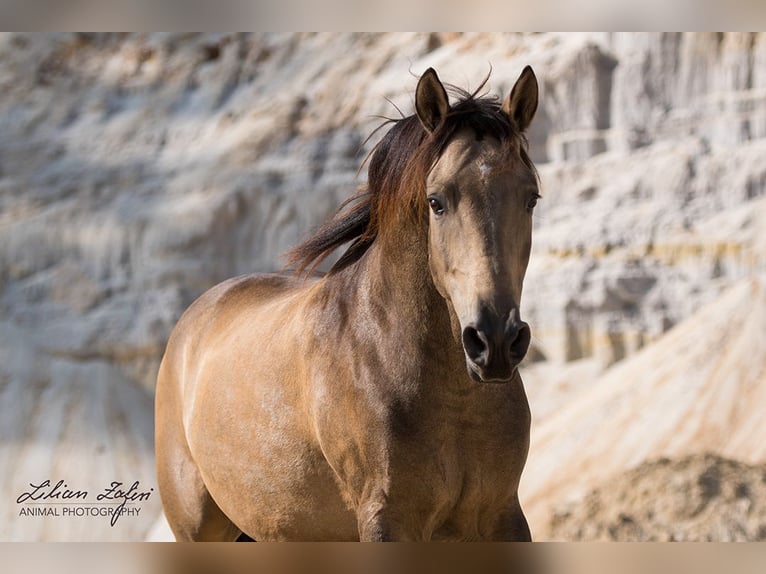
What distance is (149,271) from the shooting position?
20.7ft

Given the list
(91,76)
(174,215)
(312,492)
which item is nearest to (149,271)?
(174,215)

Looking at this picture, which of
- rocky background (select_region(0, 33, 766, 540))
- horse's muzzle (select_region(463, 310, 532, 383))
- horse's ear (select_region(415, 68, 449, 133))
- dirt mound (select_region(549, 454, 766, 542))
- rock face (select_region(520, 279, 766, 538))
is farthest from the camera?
rocky background (select_region(0, 33, 766, 540))

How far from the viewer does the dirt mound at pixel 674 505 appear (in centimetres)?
520

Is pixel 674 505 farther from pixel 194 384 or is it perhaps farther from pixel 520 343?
pixel 520 343

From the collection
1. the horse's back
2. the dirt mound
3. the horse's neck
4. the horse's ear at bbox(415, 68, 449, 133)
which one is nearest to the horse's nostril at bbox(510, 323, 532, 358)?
the horse's neck

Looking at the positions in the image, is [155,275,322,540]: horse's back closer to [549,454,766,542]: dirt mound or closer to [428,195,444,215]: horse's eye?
[428,195,444,215]: horse's eye

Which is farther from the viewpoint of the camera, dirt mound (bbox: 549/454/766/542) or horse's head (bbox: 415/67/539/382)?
dirt mound (bbox: 549/454/766/542)

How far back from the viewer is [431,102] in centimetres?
223

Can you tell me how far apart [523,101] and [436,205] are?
32 cm

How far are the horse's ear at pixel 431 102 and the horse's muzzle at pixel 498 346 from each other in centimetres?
47

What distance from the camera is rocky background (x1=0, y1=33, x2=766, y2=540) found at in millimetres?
5672

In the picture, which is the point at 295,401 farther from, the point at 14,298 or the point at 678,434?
the point at 14,298

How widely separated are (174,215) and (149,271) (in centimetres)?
37

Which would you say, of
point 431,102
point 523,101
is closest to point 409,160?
point 431,102
